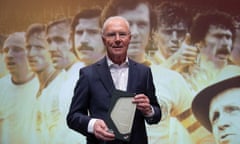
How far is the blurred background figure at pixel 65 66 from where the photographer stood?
9.70ft

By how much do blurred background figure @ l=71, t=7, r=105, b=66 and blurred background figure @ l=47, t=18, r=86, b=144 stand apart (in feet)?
0.15

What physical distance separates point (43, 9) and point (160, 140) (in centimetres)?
135

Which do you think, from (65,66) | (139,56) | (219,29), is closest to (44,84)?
(65,66)

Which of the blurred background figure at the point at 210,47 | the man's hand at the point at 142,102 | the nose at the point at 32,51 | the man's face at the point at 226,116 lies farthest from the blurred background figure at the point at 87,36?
the man's hand at the point at 142,102

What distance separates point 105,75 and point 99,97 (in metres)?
0.09

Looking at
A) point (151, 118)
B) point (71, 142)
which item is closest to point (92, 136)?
point (151, 118)

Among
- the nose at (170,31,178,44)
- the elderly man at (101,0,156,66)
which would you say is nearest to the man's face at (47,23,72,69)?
the elderly man at (101,0,156,66)

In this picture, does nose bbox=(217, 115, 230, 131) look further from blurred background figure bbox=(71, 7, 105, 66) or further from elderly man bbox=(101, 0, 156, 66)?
blurred background figure bbox=(71, 7, 105, 66)

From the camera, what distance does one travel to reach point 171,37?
292cm

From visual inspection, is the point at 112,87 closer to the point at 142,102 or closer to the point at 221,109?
the point at 142,102

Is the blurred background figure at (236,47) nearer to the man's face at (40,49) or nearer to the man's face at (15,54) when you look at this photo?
the man's face at (40,49)

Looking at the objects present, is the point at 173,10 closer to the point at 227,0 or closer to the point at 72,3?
the point at 227,0

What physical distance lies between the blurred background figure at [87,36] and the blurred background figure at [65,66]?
1.8 inches

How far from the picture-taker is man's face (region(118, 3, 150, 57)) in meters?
2.92
